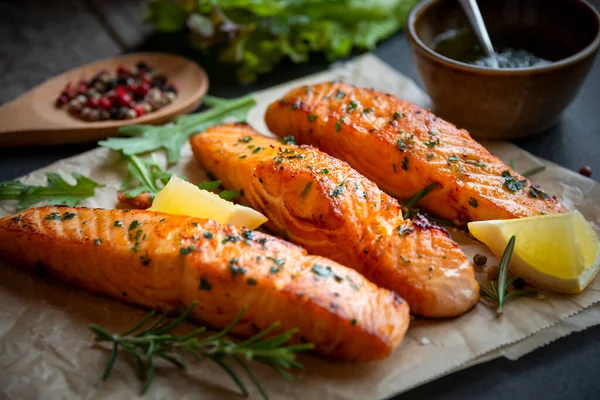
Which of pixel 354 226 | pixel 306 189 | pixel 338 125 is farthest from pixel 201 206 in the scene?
pixel 338 125

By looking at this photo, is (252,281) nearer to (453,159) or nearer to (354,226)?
(354,226)

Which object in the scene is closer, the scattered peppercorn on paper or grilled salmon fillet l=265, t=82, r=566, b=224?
the scattered peppercorn on paper

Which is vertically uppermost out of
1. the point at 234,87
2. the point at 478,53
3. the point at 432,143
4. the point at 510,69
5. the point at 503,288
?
the point at 510,69

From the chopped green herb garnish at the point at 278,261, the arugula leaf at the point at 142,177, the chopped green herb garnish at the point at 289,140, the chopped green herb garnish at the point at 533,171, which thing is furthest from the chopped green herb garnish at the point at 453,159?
the arugula leaf at the point at 142,177

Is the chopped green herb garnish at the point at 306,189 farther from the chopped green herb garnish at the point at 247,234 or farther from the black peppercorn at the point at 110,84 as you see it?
the black peppercorn at the point at 110,84

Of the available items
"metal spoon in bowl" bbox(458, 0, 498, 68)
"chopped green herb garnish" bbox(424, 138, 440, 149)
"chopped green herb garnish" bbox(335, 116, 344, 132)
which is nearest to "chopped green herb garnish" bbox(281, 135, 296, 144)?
"chopped green herb garnish" bbox(335, 116, 344, 132)

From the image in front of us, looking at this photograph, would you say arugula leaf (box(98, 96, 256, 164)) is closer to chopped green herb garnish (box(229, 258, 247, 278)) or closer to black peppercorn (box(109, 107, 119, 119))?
black peppercorn (box(109, 107, 119, 119))
